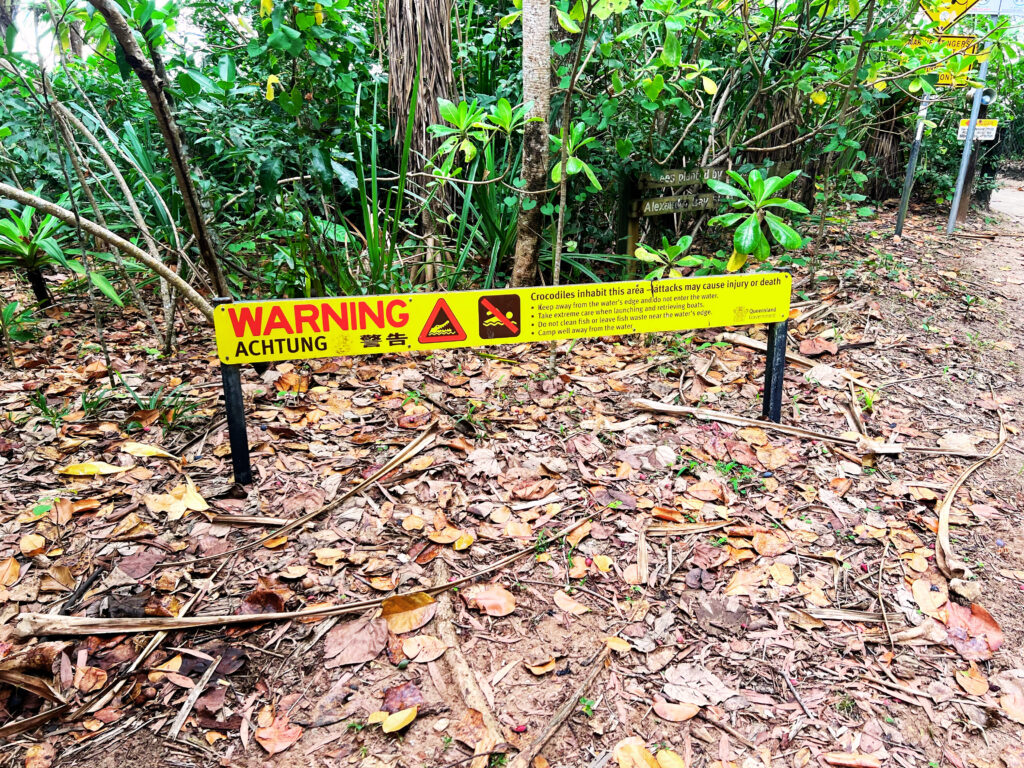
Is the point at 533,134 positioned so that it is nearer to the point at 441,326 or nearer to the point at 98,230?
the point at 441,326

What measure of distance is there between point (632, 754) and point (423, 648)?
632mm

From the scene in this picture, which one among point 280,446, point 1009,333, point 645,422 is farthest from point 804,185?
point 280,446

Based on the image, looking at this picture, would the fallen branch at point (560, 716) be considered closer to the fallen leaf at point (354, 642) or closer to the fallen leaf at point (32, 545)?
the fallen leaf at point (354, 642)

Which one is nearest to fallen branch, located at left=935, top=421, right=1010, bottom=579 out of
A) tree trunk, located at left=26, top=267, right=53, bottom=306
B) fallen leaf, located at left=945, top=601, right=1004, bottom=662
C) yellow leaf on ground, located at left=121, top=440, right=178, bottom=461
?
fallen leaf, located at left=945, top=601, right=1004, bottom=662

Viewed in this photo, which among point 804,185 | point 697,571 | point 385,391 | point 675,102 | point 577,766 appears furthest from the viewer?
point 804,185

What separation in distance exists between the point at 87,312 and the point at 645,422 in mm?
3270

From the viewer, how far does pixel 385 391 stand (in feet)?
10.9

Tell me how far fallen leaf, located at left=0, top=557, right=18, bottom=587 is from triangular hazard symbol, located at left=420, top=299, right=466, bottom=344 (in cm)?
145

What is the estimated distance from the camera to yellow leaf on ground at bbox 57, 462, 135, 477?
99.9 inches

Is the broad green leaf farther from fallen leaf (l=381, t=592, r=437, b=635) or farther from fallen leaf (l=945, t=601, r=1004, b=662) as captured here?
fallen leaf (l=381, t=592, r=437, b=635)

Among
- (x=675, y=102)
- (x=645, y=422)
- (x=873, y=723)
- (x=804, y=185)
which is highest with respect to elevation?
(x=675, y=102)

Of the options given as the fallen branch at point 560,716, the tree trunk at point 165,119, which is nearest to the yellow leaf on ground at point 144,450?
the tree trunk at point 165,119

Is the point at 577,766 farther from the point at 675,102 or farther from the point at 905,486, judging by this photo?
the point at 675,102

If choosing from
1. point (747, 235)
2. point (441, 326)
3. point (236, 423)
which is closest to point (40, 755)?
point (236, 423)
